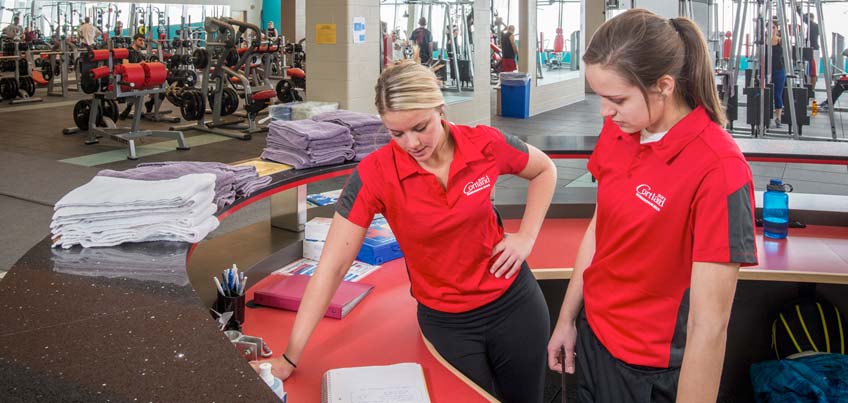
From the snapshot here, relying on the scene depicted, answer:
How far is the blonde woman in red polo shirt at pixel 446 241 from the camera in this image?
1.77 m

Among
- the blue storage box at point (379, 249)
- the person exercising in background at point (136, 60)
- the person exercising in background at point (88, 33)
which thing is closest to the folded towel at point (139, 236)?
the blue storage box at point (379, 249)

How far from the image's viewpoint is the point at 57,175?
744 cm

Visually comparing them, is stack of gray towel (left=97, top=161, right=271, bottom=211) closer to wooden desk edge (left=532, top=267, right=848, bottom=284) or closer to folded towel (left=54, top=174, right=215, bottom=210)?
folded towel (left=54, top=174, right=215, bottom=210)

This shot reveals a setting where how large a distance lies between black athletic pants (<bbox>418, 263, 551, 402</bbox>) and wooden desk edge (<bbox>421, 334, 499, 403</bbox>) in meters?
0.02

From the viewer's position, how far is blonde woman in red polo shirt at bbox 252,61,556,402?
177 centimetres

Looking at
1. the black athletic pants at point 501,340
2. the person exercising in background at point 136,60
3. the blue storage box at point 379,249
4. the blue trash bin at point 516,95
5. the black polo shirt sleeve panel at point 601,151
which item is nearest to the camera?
the black polo shirt sleeve panel at point 601,151

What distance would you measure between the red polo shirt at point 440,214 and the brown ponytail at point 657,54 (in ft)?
1.72

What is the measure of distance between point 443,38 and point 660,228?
10.2m

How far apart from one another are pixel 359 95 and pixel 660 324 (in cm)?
657

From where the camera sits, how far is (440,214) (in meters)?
1.87

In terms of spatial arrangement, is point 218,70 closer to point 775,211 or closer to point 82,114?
point 82,114

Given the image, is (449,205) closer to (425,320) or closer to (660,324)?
(425,320)

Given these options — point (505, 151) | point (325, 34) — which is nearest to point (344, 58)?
point (325, 34)

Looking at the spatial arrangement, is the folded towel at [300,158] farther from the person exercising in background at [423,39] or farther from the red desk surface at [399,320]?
the person exercising in background at [423,39]
